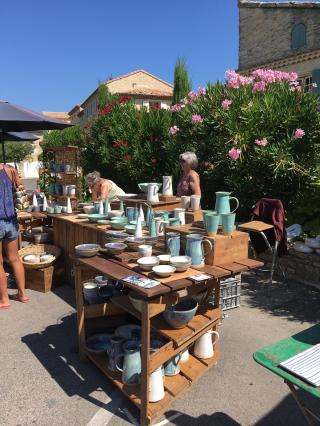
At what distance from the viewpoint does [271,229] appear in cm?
495

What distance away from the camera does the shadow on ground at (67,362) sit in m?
2.88

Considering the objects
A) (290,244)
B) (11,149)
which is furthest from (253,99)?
(11,149)

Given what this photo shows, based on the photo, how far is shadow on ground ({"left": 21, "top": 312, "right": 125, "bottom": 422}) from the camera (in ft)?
9.46

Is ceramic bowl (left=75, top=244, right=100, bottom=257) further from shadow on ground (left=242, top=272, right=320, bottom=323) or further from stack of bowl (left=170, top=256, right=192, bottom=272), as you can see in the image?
shadow on ground (left=242, top=272, right=320, bottom=323)

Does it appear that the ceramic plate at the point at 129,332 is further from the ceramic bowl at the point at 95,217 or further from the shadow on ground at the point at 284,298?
the shadow on ground at the point at 284,298

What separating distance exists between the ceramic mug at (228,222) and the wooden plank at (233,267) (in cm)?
25

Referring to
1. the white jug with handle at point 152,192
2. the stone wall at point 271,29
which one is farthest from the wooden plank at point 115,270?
the stone wall at point 271,29

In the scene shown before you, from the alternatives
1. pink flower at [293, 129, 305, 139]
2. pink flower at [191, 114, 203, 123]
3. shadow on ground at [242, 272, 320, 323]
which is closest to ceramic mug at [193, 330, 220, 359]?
shadow on ground at [242, 272, 320, 323]

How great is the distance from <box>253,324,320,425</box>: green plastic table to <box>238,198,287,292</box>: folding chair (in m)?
2.43

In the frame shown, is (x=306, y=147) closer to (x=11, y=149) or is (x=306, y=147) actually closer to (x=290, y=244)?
(x=290, y=244)

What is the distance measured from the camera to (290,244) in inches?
220

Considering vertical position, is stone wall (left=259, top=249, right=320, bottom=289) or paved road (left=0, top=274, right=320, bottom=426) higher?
stone wall (left=259, top=249, right=320, bottom=289)

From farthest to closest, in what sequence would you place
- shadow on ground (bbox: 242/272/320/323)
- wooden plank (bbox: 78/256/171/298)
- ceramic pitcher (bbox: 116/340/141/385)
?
1. shadow on ground (bbox: 242/272/320/323)
2. ceramic pitcher (bbox: 116/340/141/385)
3. wooden plank (bbox: 78/256/171/298)

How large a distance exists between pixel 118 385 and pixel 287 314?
93.1 inches
